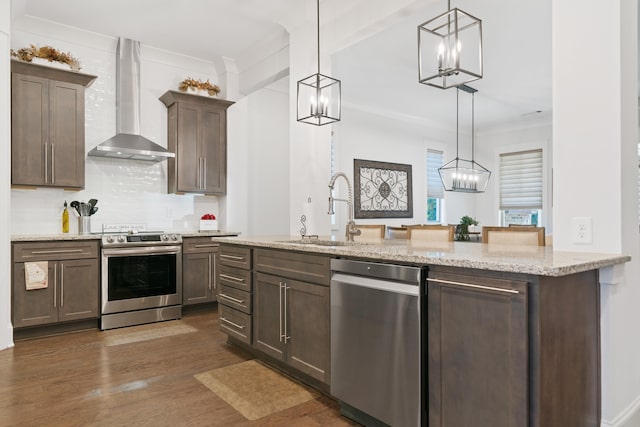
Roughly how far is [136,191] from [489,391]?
446 centimetres

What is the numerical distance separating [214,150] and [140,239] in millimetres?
1480

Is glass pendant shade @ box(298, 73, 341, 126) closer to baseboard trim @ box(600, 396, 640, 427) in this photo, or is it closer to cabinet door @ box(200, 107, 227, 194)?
cabinet door @ box(200, 107, 227, 194)

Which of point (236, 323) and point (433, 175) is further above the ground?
point (433, 175)

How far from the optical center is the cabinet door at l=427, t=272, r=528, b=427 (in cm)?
150

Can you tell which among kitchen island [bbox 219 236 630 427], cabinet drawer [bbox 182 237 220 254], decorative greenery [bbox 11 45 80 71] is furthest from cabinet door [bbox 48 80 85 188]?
kitchen island [bbox 219 236 630 427]

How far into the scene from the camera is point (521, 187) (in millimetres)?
8031

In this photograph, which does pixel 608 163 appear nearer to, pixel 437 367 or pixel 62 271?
pixel 437 367

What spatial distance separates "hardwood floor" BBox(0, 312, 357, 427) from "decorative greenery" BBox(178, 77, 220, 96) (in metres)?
2.93

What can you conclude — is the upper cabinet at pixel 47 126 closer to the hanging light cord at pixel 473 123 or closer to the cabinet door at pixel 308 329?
the cabinet door at pixel 308 329

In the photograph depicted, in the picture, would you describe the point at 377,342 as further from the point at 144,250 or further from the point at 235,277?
the point at 144,250

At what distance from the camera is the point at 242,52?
5.12 m

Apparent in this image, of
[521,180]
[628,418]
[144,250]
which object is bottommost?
[628,418]

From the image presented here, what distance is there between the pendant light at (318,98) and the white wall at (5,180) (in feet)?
8.20

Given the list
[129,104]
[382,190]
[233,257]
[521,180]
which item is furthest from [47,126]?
[521,180]
